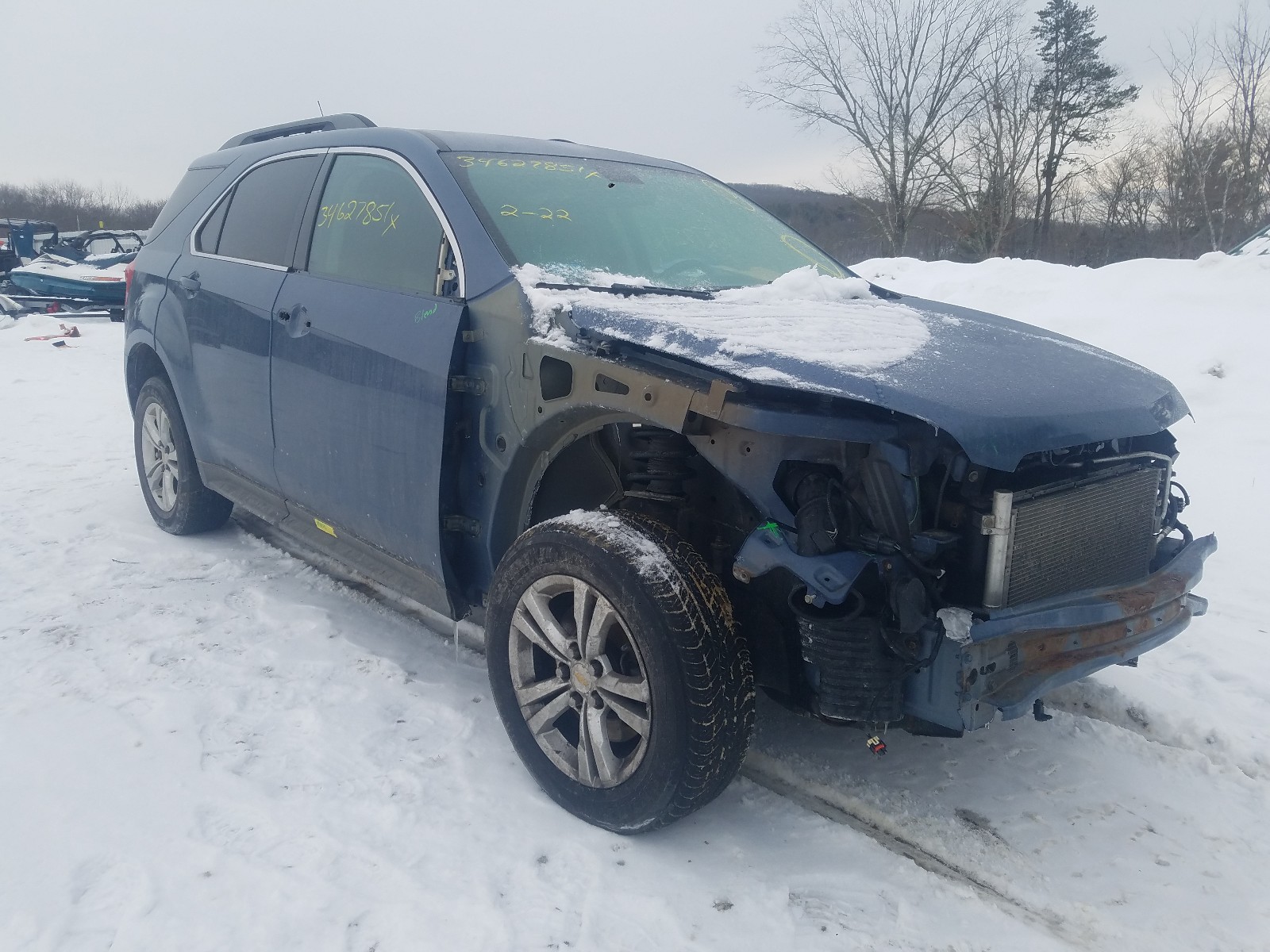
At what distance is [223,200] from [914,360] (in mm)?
3528

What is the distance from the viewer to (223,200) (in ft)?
14.7

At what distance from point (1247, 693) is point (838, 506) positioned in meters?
2.16

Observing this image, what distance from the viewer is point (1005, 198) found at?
1176 inches

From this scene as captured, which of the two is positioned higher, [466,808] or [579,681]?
[579,681]

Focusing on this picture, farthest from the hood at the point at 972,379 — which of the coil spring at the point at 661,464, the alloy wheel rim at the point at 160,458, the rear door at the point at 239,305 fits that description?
the alloy wheel rim at the point at 160,458

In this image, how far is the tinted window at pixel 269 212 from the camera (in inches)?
152

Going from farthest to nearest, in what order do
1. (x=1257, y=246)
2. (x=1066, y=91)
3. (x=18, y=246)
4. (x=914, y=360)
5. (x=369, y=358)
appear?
(x=1066, y=91) < (x=18, y=246) < (x=1257, y=246) < (x=369, y=358) < (x=914, y=360)

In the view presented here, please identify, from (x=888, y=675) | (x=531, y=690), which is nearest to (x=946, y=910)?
(x=888, y=675)

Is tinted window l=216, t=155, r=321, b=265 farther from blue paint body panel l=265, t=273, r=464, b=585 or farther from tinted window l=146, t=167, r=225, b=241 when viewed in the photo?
tinted window l=146, t=167, r=225, b=241

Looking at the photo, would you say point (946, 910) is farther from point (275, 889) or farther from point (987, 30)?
point (987, 30)

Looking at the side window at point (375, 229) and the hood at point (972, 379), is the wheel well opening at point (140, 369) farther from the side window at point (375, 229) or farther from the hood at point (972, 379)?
the hood at point (972, 379)

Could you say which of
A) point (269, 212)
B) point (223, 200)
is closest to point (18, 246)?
point (223, 200)

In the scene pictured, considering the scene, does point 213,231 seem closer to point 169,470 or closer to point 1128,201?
point 169,470

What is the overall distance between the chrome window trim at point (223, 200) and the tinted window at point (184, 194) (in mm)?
233
